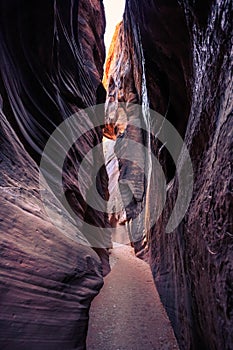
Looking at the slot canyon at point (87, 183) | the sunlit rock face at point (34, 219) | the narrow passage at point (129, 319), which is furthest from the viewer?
the narrow passage at point (129, 319)

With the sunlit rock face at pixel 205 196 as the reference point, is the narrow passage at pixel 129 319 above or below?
below

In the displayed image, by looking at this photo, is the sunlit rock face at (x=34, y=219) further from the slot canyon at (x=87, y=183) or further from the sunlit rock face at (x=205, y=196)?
the sunlit rock face at (x=205, y=196)

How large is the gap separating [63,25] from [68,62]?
97cm

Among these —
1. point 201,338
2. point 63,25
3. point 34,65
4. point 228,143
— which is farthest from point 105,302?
point 63,25

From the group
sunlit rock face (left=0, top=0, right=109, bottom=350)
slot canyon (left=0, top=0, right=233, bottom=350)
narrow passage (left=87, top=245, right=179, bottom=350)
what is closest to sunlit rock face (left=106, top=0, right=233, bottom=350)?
slot canyon (left=0, top=0, right=233, bottom=350)

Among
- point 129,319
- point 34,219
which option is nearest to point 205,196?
point 34,219

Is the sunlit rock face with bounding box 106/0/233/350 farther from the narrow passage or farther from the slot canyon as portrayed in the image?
the narrow passage

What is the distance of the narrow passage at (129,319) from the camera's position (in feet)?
11.2

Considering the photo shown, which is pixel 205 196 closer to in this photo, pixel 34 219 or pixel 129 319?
pixel 34 219

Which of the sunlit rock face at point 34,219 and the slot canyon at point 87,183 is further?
the slot canyon at point 87,183

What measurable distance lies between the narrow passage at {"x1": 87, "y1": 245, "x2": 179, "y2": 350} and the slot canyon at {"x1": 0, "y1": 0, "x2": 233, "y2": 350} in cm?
5

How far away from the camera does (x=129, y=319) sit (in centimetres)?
409

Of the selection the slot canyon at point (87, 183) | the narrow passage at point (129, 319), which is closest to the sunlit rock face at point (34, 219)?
the slot canyon at point (87, 183)

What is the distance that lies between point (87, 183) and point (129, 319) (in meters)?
3.16
